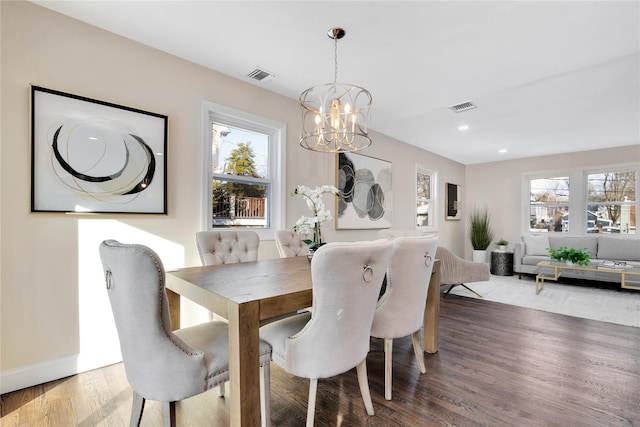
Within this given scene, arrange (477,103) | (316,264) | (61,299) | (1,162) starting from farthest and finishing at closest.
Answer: (477,103) → (61,299) → (1,162) → (316,264)

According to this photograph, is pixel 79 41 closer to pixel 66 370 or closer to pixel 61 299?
pixel 61 299

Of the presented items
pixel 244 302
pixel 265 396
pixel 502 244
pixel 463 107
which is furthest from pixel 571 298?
pixel 244 302

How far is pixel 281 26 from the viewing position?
86.5 inches

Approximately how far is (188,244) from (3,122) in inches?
55.7

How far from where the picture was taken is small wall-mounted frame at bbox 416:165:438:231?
5.94 metres

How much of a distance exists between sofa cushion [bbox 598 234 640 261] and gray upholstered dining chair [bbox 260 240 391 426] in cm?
593

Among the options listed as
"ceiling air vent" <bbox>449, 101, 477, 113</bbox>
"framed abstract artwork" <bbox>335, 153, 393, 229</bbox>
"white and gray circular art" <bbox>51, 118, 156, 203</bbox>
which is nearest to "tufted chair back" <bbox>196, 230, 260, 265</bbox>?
"white and gray circular art" <bbox>51, 118, 156, 203</bbox>

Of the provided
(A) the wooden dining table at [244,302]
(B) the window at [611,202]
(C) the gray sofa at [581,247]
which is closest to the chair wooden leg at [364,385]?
(A) the wooden dining table at [244,302]

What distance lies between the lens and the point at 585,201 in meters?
5.89

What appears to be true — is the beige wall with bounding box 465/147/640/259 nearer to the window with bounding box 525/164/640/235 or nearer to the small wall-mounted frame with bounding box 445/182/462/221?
the window with bounding box 525/164/640/235

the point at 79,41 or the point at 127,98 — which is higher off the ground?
the point at 79,41

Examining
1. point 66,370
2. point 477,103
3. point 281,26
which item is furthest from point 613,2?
point 66,370

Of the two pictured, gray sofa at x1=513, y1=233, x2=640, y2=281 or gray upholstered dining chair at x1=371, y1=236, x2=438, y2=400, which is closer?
gray upholstered dining chair at x1=371, y1=236, x2=438, y2=400

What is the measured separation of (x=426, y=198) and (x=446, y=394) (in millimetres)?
4711
